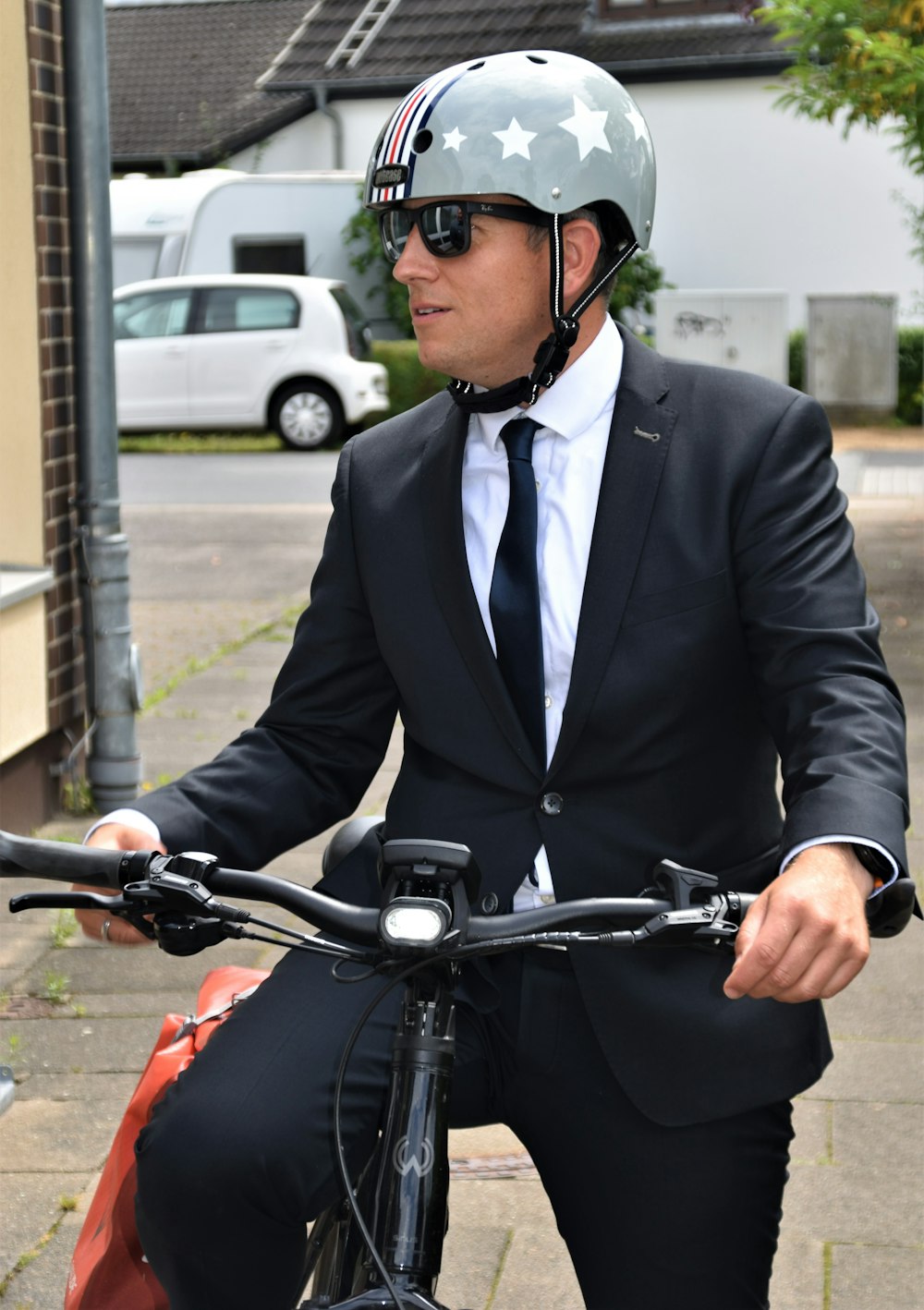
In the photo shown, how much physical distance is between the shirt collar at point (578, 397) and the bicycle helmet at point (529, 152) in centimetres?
5

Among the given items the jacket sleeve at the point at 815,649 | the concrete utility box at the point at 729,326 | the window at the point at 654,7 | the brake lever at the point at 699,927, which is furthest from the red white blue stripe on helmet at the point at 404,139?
the window at the point at 654,7

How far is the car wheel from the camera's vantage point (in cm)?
2005

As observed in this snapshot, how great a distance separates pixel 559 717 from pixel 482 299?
57 cm

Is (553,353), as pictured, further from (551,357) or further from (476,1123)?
(476,1123)

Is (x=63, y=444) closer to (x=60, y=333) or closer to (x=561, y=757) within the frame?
(x=60, y=333)

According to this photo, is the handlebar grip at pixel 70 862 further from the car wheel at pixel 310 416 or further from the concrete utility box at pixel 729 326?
the concrete utility box at pixel 729 326

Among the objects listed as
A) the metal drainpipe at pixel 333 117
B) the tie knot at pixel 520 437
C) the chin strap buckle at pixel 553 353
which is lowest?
the tie knot at pixel 520 437

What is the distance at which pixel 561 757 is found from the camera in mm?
2467

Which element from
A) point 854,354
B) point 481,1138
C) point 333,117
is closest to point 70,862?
point 481,1138

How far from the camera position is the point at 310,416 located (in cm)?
2005

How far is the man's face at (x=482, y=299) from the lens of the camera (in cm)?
250

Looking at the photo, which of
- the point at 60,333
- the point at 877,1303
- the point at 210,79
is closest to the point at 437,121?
the point at 877,1303

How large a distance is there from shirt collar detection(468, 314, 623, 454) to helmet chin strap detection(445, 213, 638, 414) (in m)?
0.03

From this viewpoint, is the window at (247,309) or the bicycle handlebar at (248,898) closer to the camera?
the bicycle handlebar at (248,898)
